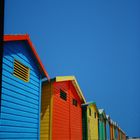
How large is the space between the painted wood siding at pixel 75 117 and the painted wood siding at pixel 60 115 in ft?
3.22

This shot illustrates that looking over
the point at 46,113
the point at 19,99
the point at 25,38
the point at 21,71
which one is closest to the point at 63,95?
the point at 46,113

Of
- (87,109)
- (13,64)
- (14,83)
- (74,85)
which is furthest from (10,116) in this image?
(87,109)

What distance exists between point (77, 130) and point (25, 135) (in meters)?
9.20

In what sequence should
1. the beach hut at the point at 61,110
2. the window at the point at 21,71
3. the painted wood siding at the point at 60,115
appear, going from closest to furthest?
the window at the point at 21,71, the beach hut at the point at 61,110, the painted wood siding at the point at 60,115

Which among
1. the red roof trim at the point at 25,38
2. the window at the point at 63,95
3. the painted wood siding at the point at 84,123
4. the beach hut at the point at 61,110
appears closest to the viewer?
the red roof trim at the point at 25,38

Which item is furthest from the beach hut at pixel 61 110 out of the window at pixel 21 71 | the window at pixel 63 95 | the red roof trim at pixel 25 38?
the window at pixel 21 71

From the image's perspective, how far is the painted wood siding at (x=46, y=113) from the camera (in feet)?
39.1

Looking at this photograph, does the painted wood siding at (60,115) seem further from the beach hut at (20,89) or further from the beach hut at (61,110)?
the beach hut at (20,89)

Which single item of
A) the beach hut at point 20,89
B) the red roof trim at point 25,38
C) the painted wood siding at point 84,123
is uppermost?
the red roof trim at point 25,38

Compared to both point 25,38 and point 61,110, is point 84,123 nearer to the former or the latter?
point 61,110

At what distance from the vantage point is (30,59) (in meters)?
10.5

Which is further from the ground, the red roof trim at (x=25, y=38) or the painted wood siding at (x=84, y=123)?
the red roof trim at (x=25, y=38)

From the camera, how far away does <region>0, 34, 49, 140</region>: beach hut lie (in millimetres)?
7988

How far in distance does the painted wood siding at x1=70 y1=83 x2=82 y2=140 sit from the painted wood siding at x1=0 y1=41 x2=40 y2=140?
20.2 feet
